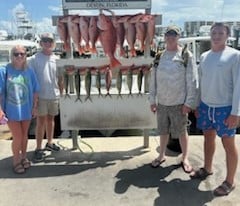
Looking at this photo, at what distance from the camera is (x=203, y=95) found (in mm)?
4301

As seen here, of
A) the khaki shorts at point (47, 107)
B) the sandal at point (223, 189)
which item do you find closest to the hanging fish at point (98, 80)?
the khaki shorts at point (47, 107)

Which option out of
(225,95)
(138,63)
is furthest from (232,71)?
(138,63)

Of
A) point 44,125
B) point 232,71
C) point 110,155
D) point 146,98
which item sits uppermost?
point 232,71

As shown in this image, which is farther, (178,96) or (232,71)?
(178,96)

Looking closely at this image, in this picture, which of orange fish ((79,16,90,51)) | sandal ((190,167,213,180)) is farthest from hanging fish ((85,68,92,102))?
sandal ((190,167,213,180))

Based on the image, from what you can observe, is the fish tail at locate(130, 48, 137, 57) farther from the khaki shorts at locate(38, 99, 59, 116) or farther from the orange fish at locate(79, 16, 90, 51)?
the khaki shorts at locate(38, 99, 59, 116)

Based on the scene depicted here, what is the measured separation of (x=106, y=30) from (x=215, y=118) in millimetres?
1899

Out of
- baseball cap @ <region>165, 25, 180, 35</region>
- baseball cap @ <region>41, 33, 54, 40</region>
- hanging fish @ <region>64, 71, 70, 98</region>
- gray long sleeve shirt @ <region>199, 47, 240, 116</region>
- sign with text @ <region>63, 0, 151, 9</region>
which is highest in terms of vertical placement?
sign with text @ <region>63, 0, 151, 9</region>

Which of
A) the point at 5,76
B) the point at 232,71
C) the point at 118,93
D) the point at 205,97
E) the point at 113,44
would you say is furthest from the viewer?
the point at 118,93

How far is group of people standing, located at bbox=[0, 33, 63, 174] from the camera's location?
15.6 feet

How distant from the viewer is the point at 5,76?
15.5ft

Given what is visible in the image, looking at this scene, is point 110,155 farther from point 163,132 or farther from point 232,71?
point 232,71

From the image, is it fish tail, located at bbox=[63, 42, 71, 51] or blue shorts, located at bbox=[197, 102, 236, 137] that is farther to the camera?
fish tail, located at bbox=[63, 42, 71, 51]

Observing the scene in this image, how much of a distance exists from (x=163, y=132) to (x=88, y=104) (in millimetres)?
1225
